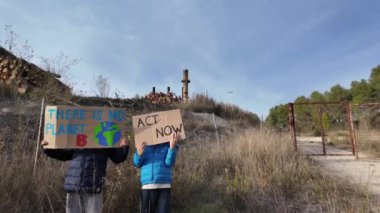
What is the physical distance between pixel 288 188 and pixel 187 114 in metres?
7.15

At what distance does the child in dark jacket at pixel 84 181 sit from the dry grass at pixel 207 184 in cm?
50

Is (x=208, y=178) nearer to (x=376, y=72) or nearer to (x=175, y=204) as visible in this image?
(x=175, y=204)

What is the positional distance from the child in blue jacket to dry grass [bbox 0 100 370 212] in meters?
0.55

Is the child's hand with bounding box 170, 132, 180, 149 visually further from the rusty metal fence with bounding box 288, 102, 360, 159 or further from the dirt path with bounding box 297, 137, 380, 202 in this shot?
the rusty metal fence with bounding box 288, 102, 360, 159

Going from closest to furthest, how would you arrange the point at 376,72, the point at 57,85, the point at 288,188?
the point at 288,188
the point at 57,85
the point at 376,72

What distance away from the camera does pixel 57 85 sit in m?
7.90

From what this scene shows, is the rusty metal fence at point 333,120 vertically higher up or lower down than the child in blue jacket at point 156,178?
higher up

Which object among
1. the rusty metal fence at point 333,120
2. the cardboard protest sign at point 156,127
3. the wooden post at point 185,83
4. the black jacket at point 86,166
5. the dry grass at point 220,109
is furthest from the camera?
the wooden post at point 185,83

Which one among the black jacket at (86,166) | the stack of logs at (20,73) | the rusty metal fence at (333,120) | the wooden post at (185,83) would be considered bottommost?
the black jacket at (86,166)

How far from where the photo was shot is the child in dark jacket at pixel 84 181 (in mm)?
3227

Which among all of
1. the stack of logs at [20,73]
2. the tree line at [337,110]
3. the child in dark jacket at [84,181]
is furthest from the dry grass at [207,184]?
the tree line at [337,110]

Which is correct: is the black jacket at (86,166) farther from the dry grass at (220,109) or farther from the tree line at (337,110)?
the tree line at (337,110)

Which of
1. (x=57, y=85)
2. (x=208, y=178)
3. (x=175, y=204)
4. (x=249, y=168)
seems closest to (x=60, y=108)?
(x=175, y=204)

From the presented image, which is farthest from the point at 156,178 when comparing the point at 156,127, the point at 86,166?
the point at 86,166
